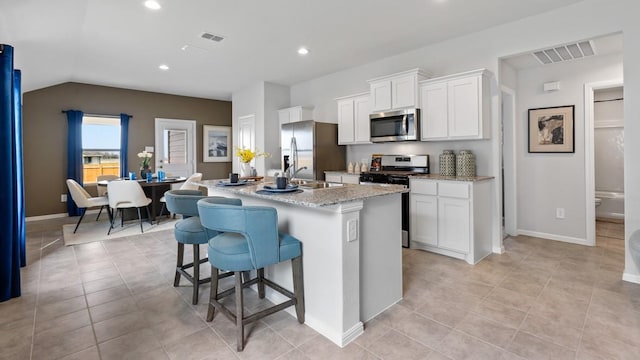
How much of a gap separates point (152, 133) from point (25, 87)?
2281mm

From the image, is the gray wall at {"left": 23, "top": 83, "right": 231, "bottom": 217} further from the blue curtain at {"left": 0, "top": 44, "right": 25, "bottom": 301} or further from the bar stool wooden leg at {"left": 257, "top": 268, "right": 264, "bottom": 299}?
the bar stool wooden leg at {"left": 257, "top": 268, "right": 264, "bottom": 299}

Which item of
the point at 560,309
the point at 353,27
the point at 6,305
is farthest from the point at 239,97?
→ the point at 560,309

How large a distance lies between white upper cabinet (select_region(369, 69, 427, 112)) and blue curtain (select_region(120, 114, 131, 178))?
17.4ft

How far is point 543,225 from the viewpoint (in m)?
4.45

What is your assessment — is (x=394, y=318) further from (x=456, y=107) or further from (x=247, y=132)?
(x=247, y=132)

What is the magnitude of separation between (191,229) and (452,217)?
8.78 ft

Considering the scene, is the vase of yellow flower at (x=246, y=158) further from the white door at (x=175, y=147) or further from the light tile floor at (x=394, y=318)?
the white door at (x=175, y=147)

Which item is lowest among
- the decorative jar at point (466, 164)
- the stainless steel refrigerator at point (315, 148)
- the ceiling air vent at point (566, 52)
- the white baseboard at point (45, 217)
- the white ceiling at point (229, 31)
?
the white baseboard at point (45, 217)

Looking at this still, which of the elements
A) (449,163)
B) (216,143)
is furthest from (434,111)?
(216,143)

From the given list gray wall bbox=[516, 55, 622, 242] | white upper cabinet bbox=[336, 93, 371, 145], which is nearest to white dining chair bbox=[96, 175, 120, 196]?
white upper cabinet bbox=[336, 93, 371, 145]

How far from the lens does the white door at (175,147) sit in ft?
24.2

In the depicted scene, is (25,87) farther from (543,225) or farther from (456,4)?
(543,225)

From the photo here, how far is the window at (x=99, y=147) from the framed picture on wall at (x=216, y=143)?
183cm

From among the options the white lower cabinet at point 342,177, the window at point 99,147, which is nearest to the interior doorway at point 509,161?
the white lower cabinet at point 342,177
